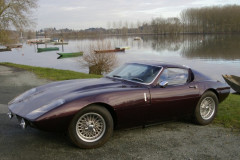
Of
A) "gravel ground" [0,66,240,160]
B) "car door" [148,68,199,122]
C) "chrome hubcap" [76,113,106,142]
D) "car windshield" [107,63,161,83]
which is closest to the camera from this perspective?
"gravel ground" [0,66,240,160]

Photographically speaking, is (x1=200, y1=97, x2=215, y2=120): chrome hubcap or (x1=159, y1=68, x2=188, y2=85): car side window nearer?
(x1=159, y1=68, x2=188, y2=85): car side window

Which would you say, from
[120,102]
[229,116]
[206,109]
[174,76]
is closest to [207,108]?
[206,109]

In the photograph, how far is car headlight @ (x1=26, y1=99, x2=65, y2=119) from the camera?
3929 millimetres

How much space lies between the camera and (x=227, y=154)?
3955 millimetres

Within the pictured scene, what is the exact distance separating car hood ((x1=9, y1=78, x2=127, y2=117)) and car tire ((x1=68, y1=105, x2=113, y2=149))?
1.06 feet

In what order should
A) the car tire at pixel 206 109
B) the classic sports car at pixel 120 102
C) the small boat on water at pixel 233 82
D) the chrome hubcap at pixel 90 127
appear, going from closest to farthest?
1. the classic sports car at pixel 120 102
2. the chrome hubcap at pixel 90 127
3. the car tire at pixel 206 109
4. the small boat on water at pixel 233 82

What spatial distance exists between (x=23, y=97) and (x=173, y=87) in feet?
9.54

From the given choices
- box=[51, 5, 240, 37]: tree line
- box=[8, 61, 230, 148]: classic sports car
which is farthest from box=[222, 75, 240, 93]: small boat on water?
box=[51, 5, 240, 37]: tree line

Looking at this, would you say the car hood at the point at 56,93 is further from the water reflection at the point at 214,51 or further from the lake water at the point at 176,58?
the water reflection at the point at 214,51

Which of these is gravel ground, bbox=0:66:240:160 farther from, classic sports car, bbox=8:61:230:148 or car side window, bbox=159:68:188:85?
car side window, bbox=159:68:188:85

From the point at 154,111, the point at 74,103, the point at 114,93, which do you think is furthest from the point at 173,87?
the point at 74,103

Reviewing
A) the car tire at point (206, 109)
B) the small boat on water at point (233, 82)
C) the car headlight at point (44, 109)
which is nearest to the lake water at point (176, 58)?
the small boat on water at point (233, 82)

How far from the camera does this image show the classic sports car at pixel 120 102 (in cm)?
398

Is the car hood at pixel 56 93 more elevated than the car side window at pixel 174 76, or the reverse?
the car side window at pixel 174 76
